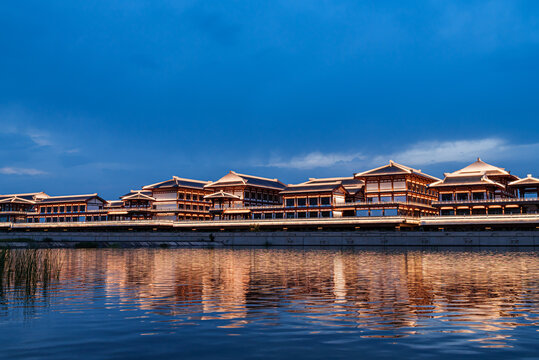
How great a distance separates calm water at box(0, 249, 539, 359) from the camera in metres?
10.3

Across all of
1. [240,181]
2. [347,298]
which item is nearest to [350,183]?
[240,181]

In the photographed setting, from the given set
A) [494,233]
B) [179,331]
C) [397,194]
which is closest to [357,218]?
[397,194]

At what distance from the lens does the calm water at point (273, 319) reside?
10.3 m

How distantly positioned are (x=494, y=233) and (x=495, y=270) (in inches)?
A: 1604

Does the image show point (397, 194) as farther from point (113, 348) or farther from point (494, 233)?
point (113, 348)

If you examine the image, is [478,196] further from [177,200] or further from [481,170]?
[177,200]

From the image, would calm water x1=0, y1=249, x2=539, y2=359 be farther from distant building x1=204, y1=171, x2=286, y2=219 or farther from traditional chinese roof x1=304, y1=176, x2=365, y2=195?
distant building x1=204, y1=171, x2=286, y2=219

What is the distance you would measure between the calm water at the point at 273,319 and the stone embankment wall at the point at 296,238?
4665 cm

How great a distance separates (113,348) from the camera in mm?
10484

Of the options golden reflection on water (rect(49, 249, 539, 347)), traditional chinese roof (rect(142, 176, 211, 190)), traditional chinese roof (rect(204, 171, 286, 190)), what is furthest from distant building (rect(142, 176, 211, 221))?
golden reflection on water (rect(49, 249, 539, 347))

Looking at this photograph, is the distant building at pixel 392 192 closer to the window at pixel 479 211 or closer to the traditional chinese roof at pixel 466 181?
the traditional chinese roof at pixel 466 181

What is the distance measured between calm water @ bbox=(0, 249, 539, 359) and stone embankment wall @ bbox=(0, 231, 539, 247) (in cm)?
4665

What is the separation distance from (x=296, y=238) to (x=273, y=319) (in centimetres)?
6390

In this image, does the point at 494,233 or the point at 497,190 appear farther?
the point at 497,190
